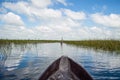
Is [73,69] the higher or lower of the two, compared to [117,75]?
higher

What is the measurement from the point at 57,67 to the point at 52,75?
30 cm

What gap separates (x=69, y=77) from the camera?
150 inches

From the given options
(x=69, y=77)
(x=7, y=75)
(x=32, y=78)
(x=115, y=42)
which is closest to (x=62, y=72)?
(x=69, y=77)

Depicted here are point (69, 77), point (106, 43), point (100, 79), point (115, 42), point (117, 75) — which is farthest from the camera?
point (106, 43)

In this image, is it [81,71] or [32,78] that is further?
[32,78]

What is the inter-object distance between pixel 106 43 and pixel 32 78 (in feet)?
58.0

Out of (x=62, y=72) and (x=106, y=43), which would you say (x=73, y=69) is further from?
(x=106, y=43)

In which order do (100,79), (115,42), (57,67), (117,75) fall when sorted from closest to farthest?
(57,67) → (100,79) → (117,75) → (115,42)

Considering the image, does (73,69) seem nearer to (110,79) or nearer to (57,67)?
(57,67)

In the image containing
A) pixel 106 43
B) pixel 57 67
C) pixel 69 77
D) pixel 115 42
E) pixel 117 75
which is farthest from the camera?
pixel 106 43

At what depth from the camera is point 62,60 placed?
4332 mm

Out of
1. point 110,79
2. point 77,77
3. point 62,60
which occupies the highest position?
point 62,60

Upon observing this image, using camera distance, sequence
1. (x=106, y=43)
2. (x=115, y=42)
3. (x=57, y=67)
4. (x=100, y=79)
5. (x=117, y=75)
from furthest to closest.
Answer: (x=106, y=43) → (x=115, y=42) → (x=117, y=75) → (x=100, y=79) → (x=57, y=67)

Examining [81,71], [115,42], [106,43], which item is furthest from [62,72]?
[106,43]
